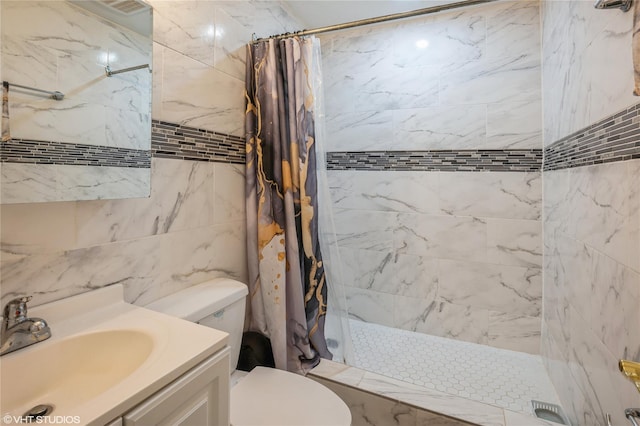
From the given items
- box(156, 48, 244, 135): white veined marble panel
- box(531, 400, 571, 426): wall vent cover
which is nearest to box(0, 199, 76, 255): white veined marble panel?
box(156, 48, 244, 135): white veined marble panel

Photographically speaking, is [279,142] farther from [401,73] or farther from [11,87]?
[401,73]

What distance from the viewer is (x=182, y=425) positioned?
29.7 inches

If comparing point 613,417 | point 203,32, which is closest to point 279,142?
point 203,32

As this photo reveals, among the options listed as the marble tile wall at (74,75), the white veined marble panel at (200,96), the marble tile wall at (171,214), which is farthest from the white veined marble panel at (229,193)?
the marble tile wall at (74,75)

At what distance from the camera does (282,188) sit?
1669 millimetres

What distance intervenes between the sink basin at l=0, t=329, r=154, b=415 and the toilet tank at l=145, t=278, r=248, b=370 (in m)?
0.26

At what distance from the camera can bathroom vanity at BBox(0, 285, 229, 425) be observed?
26.8 inches

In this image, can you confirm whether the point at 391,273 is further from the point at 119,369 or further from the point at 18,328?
the point at 18,328

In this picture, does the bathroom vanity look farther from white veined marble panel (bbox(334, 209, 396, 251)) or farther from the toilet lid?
white veined marble panel (bbox(334, 209, 396, 251))

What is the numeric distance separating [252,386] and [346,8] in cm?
239

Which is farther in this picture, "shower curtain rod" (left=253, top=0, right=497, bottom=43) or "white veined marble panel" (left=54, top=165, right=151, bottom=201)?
"shower curtain rod" (left=253, top=0, right=497, bottom=43)

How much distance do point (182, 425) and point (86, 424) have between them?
0.25m

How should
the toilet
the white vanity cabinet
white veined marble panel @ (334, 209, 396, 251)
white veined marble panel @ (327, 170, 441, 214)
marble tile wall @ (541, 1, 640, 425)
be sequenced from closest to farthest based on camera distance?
the white vanity cabinet
marble tile wall @ (541, 1, 640, 425)
the toilet
white veined marble panel @ (327, 170, 441, 214)
white veined marble panel @ (334, 209, 396, 251)

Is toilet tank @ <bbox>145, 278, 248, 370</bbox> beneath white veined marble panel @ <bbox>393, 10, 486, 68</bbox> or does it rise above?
beneath
